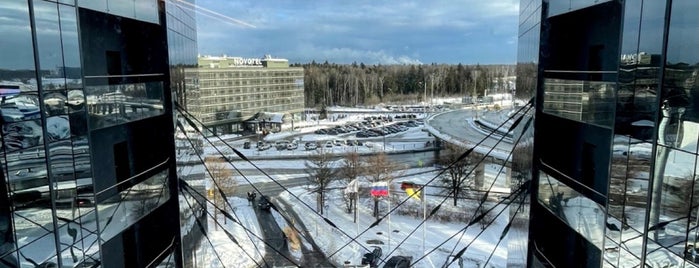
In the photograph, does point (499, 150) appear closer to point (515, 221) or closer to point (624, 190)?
point (515, 221)

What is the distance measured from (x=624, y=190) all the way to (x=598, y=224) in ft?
3.00

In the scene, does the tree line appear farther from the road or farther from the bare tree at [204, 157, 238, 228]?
the bare tree at [204, 157, 238, 228]

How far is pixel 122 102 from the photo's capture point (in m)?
7.15

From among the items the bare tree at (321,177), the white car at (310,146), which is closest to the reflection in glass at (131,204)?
the bare tree at (321,177)

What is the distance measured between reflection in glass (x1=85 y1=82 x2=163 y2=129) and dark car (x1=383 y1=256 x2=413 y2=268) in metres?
10.7

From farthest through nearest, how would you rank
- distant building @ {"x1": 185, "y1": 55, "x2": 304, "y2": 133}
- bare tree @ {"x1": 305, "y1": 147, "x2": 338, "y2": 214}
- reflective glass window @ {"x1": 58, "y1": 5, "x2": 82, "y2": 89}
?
1. distant building @ {"x1": 185, "y1": 55, "x2": 304, "y2": 133}
2. bare tree @ {"x1": 305, "y1": 147, "x2": 338, "y2": 214}
3. reflective glass window @ {"x1": 58, "y1": 5, "x2": 82, "y2": 89}

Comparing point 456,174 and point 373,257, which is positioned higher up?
point 456,174

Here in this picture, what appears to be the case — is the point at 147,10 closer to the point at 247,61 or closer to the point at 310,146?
the point at 310,146

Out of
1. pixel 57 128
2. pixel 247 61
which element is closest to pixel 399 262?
pixel 57 128

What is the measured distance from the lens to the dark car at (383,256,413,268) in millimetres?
15604

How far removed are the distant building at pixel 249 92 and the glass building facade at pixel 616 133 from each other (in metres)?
40.4

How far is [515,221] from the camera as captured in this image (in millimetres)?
10156

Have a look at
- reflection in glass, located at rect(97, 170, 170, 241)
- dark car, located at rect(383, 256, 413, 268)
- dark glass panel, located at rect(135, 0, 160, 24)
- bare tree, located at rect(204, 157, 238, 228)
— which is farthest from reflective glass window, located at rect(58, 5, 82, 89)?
bare tree, located at rect(204, 157, 238, 228)

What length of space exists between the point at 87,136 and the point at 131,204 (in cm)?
197
